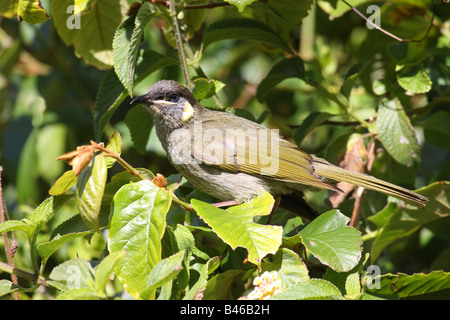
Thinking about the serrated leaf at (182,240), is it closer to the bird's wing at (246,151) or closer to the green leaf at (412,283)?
the green leaf at (412,283)

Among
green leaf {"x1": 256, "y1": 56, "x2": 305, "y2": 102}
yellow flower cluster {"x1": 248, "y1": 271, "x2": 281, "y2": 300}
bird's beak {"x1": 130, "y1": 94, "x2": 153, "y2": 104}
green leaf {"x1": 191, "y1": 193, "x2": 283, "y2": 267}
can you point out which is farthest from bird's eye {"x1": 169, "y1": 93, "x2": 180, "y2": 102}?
yellow flower cluster {"x1": 248, "y1": 271, "x2": 281, "y2": 300}

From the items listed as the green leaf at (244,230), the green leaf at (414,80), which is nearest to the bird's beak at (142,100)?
the green leaf at (244,230)

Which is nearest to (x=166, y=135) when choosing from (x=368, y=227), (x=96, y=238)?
(x=96, y=238)

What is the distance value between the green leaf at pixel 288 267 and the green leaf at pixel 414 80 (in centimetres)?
146

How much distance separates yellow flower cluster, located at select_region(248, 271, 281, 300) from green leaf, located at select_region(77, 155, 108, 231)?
2.35 feet

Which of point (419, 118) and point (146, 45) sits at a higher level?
point (146, 45)

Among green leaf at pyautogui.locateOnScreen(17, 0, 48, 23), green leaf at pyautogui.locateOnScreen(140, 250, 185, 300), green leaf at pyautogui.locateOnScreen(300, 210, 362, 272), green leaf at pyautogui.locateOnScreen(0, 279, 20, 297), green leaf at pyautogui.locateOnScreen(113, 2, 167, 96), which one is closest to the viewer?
green leaf at pyautogui.locateOnScreen(140, 250, 185, 300)

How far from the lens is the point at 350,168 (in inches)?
145

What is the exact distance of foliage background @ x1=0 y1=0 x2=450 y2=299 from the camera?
3500 millimetres

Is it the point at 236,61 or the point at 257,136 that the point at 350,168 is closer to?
the point at 257,136

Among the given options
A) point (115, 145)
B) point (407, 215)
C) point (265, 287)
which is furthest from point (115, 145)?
point (407, 215)

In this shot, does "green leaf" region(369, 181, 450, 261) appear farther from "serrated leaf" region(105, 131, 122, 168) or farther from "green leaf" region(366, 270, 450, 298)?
"serrated leaf" region(105, 131, 122, 168)

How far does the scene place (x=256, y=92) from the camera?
3.69m

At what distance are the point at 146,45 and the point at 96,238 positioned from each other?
63.6 inches
